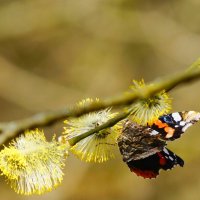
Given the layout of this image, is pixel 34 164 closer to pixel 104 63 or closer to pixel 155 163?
pixel 155 163

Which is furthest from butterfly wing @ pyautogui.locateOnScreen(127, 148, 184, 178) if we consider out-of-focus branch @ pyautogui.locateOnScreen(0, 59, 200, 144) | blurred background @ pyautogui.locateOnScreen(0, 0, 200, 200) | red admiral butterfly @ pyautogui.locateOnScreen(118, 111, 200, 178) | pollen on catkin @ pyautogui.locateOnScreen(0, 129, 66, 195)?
blurred background @ pyautogui.locateOnScreen(0, 0, 200, 200)

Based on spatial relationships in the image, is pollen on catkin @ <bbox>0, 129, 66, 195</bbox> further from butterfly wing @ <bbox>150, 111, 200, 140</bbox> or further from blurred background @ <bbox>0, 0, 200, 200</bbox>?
blurred background @ <bbox>0, 0, 200, 200</bbox>

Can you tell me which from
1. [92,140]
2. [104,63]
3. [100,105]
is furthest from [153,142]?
[104,63]

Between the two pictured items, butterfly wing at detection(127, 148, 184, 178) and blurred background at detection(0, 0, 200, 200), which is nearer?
butterfly wing at detection(127, 148, 184, 178)

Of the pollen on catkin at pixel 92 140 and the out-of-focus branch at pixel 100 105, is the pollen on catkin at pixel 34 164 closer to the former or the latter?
the pollen on catkin at pixel 92 140

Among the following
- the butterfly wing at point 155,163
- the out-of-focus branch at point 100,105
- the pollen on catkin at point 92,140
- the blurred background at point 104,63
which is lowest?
the out-of-focus branch at point 100,105

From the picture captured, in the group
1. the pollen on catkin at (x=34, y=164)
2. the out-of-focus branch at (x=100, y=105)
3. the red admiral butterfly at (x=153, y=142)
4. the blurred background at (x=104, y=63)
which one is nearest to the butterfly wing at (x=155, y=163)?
the red admiral butterfly at (x=153, y=142)

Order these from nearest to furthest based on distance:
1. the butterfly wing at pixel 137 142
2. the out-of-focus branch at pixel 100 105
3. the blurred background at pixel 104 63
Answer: the out-of-focus branch at pixel 100 105
the butterfly wing at pixel 137 142
the blurred background at pixel 104 63
